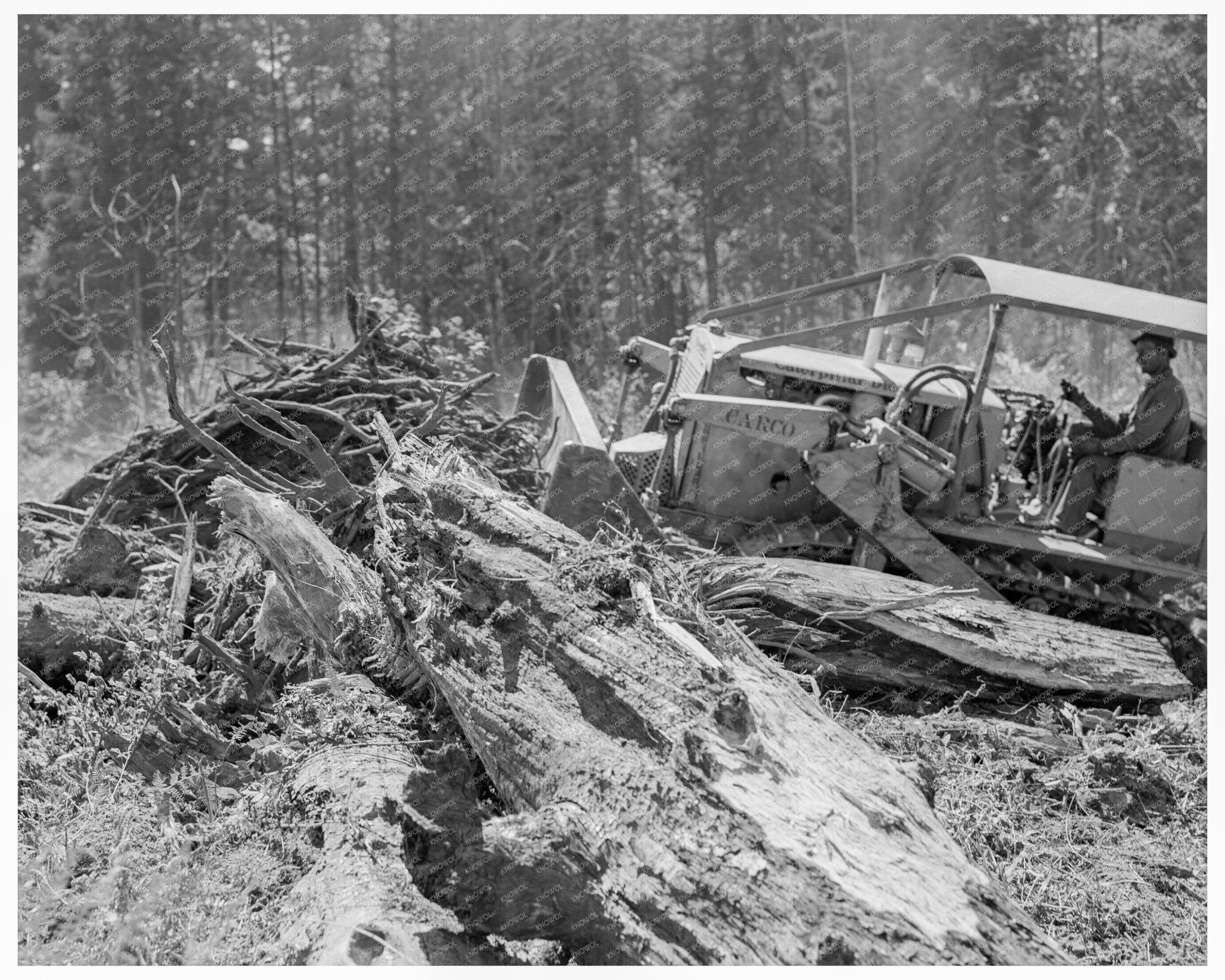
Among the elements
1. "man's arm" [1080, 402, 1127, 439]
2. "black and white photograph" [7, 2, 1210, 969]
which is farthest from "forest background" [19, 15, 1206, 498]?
"man's arm" [1080, 402, 1127, 439]

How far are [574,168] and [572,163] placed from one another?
9 centimetres

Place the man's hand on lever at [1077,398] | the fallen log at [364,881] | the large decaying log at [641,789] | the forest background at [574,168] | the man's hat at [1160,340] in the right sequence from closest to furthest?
the large decaying log at [641,789] < the fallen log at [364,881] < the man's hat at [1160,340] < the man's hand on lever at [1077,398] < the forest background at [574,168]

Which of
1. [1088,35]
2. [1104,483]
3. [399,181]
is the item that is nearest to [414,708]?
[1104,483]

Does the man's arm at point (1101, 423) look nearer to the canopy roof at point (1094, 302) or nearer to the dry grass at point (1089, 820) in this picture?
the canopy roof at point (1094, 302)

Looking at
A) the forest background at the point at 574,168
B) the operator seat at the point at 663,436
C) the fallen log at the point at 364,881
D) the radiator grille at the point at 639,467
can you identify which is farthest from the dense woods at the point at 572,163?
the fallen log at the point at 364,881

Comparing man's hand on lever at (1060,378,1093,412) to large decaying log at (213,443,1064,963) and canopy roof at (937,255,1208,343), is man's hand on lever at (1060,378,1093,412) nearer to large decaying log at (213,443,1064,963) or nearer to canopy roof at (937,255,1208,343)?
canopy roof at (937,255,1208,343)

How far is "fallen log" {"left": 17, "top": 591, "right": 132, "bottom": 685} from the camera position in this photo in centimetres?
557

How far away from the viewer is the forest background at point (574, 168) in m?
17.4

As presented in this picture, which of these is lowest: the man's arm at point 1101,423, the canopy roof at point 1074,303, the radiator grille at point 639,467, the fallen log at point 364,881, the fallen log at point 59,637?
the fallen log at point 59,637

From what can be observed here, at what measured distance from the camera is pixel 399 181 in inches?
746

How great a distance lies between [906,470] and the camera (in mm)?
6500

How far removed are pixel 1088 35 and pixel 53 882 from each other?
20629 millimetres

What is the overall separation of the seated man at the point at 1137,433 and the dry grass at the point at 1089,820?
5.98ft

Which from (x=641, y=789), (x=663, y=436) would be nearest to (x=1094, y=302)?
(x=663, y=436)
